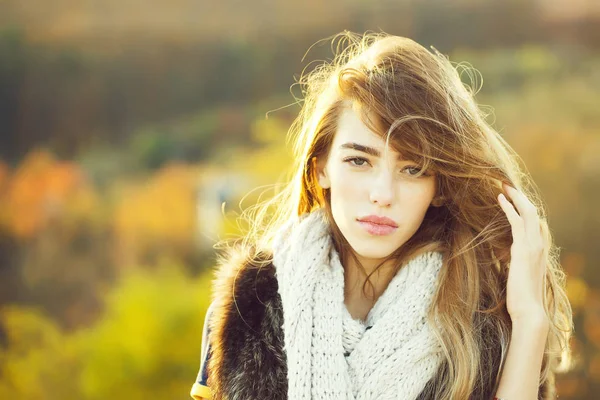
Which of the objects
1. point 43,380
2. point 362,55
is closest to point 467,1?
point 362,55

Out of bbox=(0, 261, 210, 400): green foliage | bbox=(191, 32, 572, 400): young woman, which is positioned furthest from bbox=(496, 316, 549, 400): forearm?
bbox=(0, 261, 210, 400): green foliage

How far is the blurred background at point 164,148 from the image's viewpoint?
4277mm

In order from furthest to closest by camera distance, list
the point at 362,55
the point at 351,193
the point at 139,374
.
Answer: the point at 139,374, the point at 362,55, the point at 351,193

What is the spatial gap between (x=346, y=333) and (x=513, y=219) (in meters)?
0.54

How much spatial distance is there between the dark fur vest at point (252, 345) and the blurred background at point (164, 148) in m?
2.26

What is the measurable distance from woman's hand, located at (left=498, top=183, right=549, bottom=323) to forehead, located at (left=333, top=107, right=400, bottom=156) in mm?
383

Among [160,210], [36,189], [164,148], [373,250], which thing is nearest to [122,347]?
[160,210]

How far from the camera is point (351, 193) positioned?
186 centimetres

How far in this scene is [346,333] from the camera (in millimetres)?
1934

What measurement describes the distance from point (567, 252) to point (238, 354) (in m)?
2.93

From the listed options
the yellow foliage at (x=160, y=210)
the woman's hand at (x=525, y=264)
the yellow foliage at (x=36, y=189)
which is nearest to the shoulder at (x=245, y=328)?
the woman's hand at (x=525, y=264)

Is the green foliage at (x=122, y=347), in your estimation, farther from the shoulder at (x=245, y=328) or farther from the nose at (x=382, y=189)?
the nose at (x=382, y=189)

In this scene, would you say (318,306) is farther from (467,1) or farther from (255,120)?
(467,1)

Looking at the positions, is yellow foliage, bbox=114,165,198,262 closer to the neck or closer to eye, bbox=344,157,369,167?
the neck
